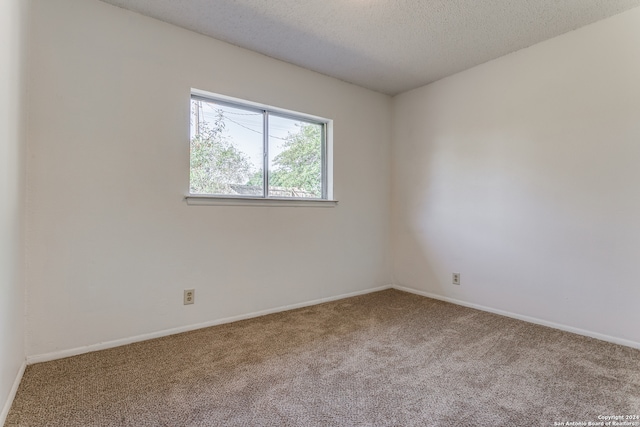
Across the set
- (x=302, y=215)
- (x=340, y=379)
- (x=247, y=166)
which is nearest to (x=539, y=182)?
(x=302, y=215)

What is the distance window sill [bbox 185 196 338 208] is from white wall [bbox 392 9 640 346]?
1.18 meters

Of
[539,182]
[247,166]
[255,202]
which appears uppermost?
[247,166]

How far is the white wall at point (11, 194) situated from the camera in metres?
1.31

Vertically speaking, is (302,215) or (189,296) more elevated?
(302,215)

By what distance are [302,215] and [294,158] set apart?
588 millimetres

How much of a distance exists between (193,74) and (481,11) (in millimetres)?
2178

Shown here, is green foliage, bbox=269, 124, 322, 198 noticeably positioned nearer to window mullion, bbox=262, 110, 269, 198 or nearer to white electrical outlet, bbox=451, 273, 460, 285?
window mullion, bbox=262, 110, 269, 198

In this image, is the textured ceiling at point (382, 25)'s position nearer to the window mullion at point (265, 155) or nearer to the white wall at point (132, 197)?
the white wall at point (132, 197)

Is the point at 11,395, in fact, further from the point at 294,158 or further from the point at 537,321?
the point at 537,321

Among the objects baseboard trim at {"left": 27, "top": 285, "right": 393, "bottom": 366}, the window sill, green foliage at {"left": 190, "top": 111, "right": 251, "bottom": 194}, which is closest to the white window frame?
the window sill

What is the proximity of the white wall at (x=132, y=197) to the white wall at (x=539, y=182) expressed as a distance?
1.45 meters

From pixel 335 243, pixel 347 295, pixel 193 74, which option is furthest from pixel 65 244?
pixel 347 295

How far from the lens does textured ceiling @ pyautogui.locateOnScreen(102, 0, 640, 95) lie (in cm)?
212

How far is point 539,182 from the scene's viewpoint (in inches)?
102
